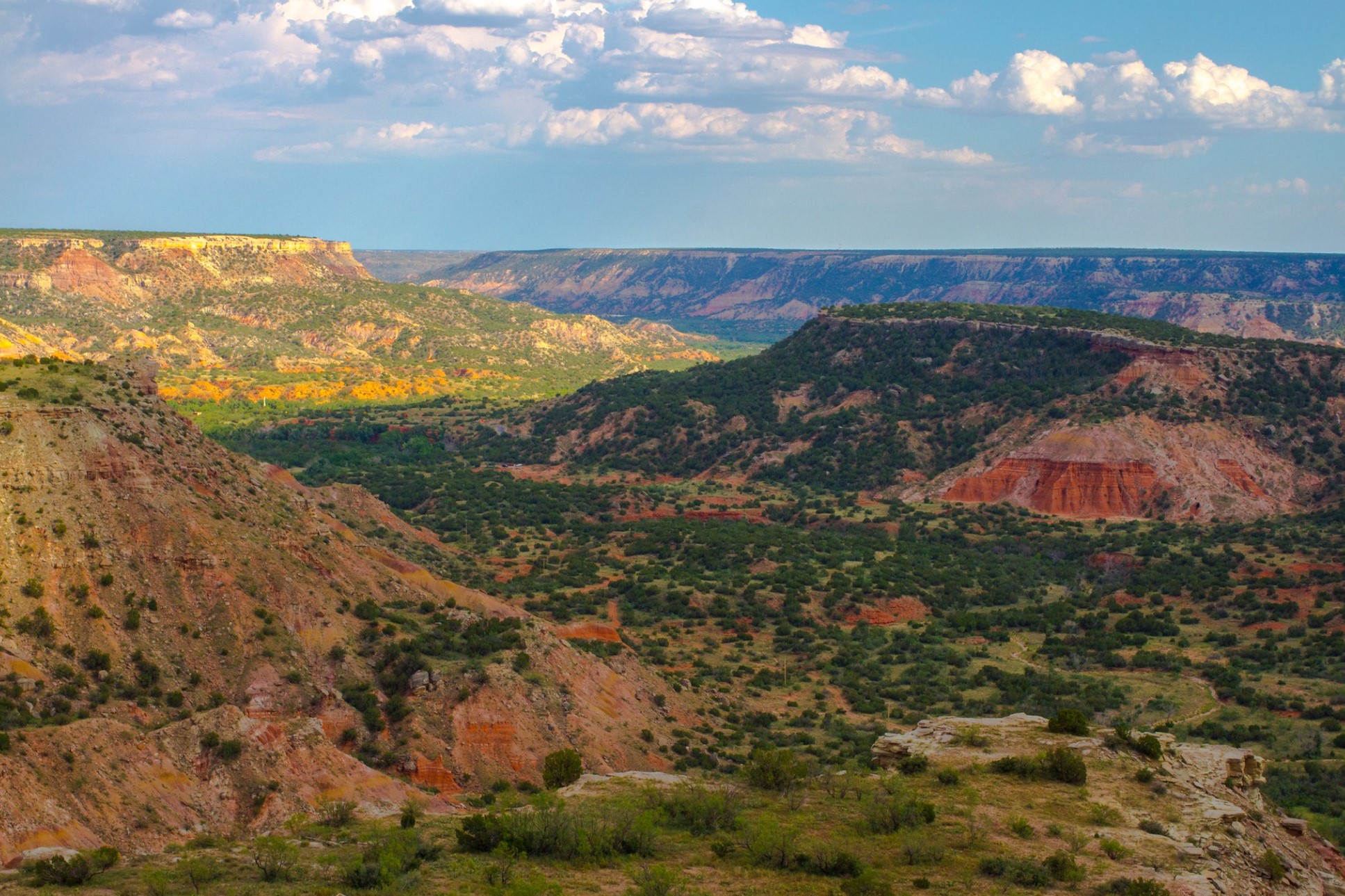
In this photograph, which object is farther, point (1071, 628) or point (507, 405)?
point (507, 405)

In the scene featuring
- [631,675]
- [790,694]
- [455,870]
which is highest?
[455,870]

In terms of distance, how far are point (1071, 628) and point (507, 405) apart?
110657 millimetres

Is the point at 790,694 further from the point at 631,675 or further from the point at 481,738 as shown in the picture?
the point at 481,738

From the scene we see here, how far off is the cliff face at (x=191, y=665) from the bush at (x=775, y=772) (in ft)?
30.7

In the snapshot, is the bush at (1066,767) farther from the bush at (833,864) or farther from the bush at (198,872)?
the bush at (198,872)

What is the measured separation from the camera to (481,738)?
4172 centimetres

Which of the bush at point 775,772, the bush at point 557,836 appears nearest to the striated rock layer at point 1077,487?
the bush at point 775,772

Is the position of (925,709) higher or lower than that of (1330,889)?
lower

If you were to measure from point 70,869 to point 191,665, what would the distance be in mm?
14659

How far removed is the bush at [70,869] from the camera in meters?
24.7

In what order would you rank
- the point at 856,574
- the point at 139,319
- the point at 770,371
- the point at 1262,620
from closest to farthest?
the point at 1262,620
the point at 856,574
the point at 770,371
the point at 139,319

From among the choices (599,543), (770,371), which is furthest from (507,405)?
(599,543)

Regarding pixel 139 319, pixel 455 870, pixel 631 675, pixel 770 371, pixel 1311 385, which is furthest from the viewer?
pixel 139 319

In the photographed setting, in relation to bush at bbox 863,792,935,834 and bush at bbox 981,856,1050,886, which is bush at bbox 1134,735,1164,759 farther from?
bush at bbox 981,856,1050,886
